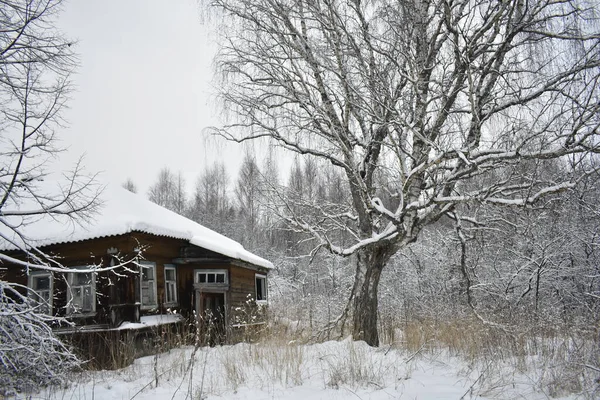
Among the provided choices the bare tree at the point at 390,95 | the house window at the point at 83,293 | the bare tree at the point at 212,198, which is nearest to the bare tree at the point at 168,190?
the bare tree at the point at 212,198

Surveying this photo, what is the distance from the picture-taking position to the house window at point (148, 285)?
1189cm

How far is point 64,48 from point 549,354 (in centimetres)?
879

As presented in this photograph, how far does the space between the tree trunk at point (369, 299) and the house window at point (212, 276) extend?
686 centimetres

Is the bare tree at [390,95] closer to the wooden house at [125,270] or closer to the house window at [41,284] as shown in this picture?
the wooden house at [125,270]

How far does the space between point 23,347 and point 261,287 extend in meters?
13.5

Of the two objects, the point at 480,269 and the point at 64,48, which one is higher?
the point at 64,48

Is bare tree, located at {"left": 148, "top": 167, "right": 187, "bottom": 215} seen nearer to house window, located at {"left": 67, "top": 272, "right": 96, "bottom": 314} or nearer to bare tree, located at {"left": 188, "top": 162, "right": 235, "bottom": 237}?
bare tree, located at {"left": 188, "top": 162, "right": 235, "bottom": 237}

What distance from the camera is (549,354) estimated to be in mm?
5953

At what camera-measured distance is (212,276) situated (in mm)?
14469

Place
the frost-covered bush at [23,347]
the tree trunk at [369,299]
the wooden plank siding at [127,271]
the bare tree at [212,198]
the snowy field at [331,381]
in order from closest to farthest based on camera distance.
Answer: the snowy field at [331,381] → the frost-covered bush at [23,347] → the tree trunk at [369,299] → the wooden plank siding at [127,271] → the bare tree at [212,198]

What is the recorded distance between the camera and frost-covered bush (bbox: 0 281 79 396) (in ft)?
17.4

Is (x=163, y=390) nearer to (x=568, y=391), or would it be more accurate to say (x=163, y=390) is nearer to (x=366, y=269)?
(x=366, y=269)

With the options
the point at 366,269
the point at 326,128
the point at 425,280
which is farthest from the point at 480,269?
the point at 326,128

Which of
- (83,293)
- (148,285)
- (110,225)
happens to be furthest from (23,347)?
(148,285)
